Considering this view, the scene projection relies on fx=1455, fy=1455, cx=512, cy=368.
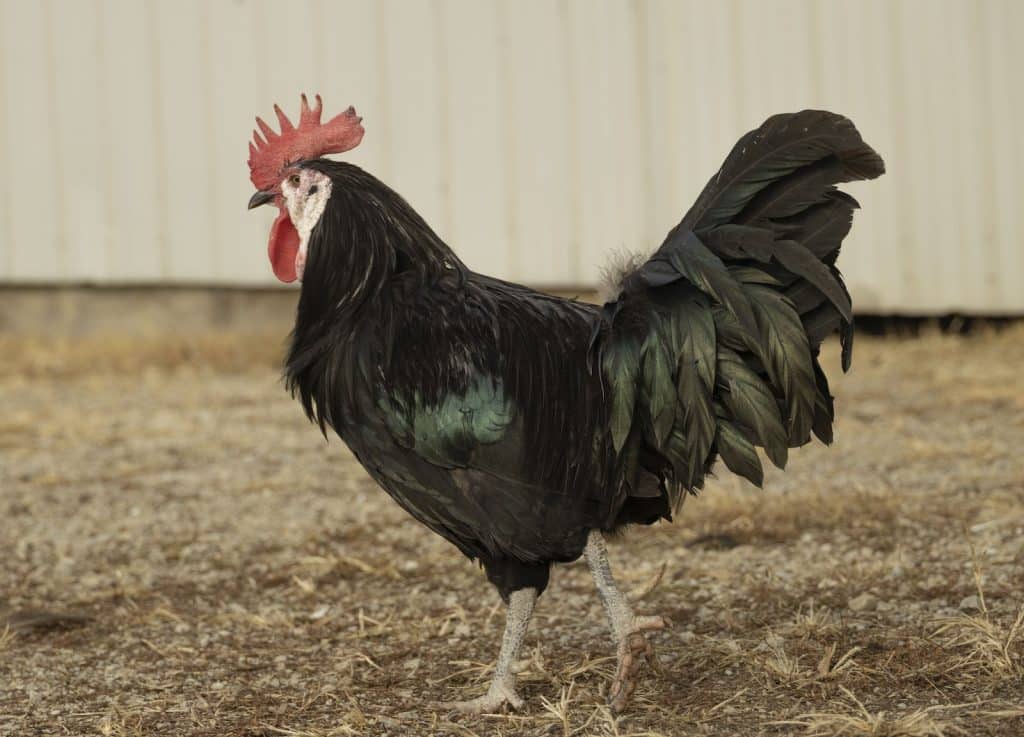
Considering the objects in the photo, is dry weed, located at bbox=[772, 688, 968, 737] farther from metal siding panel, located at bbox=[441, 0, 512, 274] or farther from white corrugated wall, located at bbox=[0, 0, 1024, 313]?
metal siding panel, located at bbox=[441, 0, 512, 274]

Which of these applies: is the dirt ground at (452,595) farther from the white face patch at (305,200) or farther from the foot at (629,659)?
the white face patch at (305,200)

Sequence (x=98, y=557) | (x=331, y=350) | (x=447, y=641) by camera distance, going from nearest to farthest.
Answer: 1. (x=331, y=350)
2. (x=447, y=641)
3. (x=98, y=557)

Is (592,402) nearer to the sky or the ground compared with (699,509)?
nearer to the sky

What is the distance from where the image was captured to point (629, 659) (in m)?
4.31

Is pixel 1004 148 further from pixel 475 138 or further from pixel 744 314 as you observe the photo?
pixel 744 314

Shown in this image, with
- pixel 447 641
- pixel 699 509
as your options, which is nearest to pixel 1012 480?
pixel 699 509

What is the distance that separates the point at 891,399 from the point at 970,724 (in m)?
5.54

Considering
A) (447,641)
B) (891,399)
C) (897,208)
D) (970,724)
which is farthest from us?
(897,208)

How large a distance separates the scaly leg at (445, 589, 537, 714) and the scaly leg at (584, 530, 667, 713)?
22 centimetres

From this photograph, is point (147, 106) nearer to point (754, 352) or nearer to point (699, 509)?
point (699, 509)

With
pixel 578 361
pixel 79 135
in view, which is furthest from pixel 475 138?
pixel 578 361

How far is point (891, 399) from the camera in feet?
30.6

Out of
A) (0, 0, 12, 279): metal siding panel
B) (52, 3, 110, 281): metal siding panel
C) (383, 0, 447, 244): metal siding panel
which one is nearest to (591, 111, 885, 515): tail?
(383, 0, 447, 244): metal siding panel

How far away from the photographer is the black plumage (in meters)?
3.97
